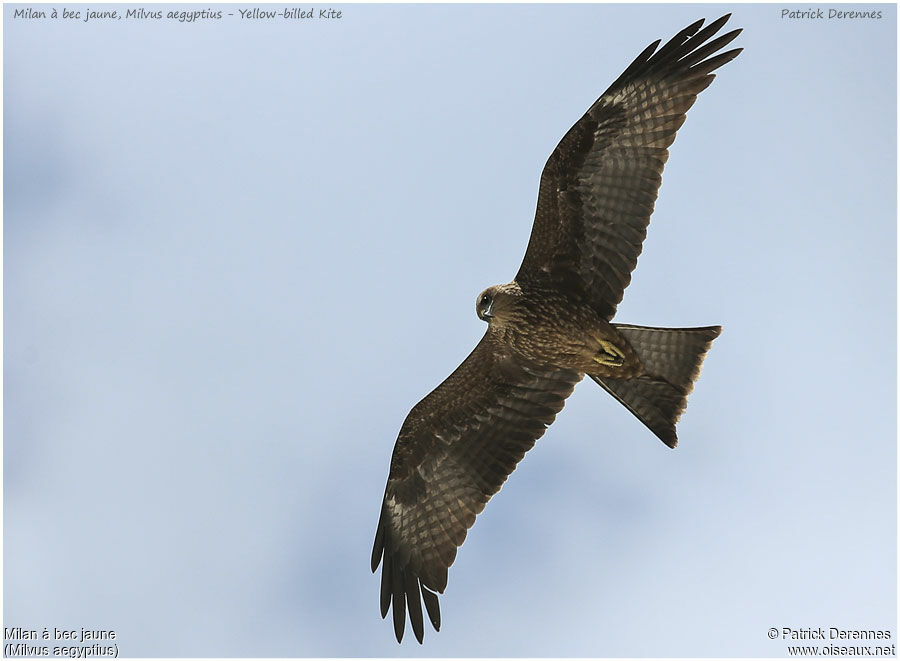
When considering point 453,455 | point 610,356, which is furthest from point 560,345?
point 453,455

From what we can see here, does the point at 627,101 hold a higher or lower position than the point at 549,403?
higher

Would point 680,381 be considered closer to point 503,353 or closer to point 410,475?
point 503,353

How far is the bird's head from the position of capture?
9672 millimetres

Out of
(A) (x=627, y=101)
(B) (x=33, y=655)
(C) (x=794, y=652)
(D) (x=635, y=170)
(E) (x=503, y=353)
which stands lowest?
(C) (x=794, y=652)

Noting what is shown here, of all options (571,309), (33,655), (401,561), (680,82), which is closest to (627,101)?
(680,82)

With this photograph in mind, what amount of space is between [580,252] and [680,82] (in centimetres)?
176

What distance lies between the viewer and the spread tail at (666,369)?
9.70m

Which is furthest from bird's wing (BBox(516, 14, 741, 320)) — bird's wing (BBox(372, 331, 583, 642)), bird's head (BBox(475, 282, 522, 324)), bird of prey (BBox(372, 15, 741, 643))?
bird's wing (BBox(372, 331, 583, 642))

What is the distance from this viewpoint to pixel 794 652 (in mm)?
9352

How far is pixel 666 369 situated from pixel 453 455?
232 cm

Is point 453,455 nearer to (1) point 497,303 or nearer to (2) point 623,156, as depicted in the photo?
(1) point 497,303

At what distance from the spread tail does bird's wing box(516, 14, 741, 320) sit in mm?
579

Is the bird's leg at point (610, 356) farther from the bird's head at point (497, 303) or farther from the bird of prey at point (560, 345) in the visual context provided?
the bird's head at point (497, 303)

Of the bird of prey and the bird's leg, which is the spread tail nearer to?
the bird of prey
